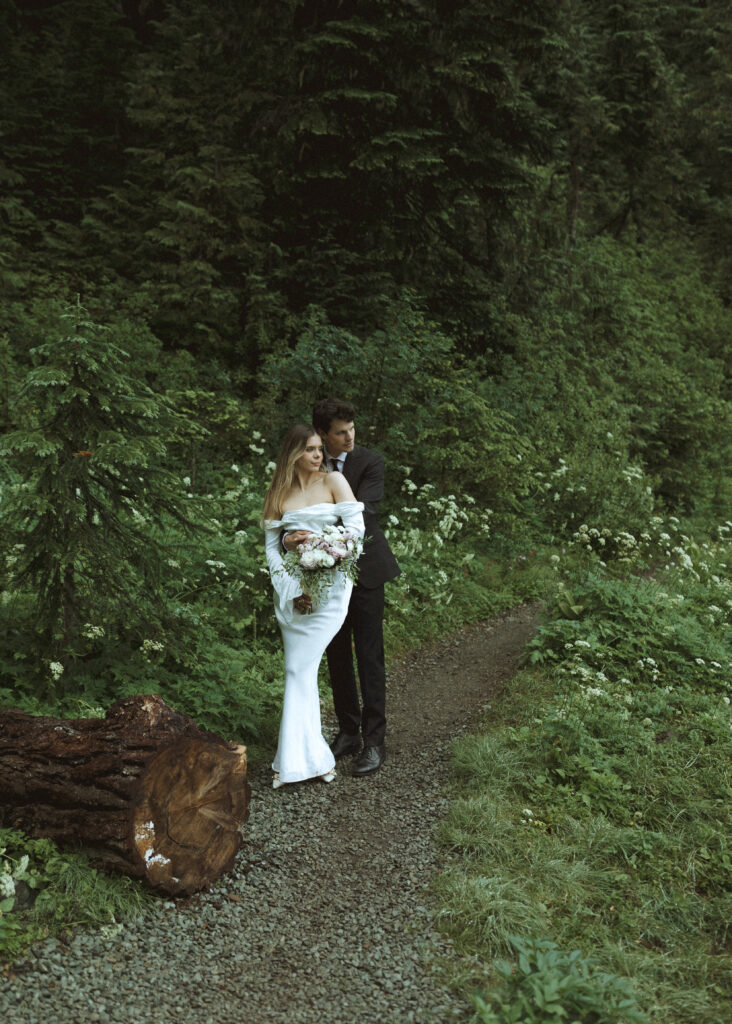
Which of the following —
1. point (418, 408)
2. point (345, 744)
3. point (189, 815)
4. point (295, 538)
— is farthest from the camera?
point (418, 408)

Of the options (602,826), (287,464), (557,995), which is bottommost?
(602,826)

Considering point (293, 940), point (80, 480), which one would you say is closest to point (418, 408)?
point (80, 480)

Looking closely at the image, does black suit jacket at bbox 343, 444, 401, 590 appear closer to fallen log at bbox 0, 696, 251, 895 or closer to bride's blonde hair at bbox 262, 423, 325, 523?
bride's blonde hair at bbox 262, 423, 325, 523

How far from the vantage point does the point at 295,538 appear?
534 centimetres

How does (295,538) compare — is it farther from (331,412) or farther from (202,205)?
(202,205)

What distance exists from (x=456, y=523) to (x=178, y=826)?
650 centimetres

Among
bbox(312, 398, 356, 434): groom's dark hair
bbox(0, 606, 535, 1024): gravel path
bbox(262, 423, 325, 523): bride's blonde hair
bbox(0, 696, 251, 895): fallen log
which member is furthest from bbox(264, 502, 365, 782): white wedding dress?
bbox(0, 696, 251, 895): fallen log

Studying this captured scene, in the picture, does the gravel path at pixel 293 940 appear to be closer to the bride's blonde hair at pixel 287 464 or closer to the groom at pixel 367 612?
the groom at pixel 367 612

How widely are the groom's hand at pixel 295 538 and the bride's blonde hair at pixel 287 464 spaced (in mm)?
217

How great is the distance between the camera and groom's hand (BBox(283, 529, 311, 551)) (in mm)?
5328

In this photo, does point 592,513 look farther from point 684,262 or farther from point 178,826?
point 684,262

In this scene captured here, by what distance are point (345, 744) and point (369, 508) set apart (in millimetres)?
1826

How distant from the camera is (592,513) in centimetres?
1205

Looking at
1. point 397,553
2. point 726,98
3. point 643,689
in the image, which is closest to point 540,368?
point 397,553
